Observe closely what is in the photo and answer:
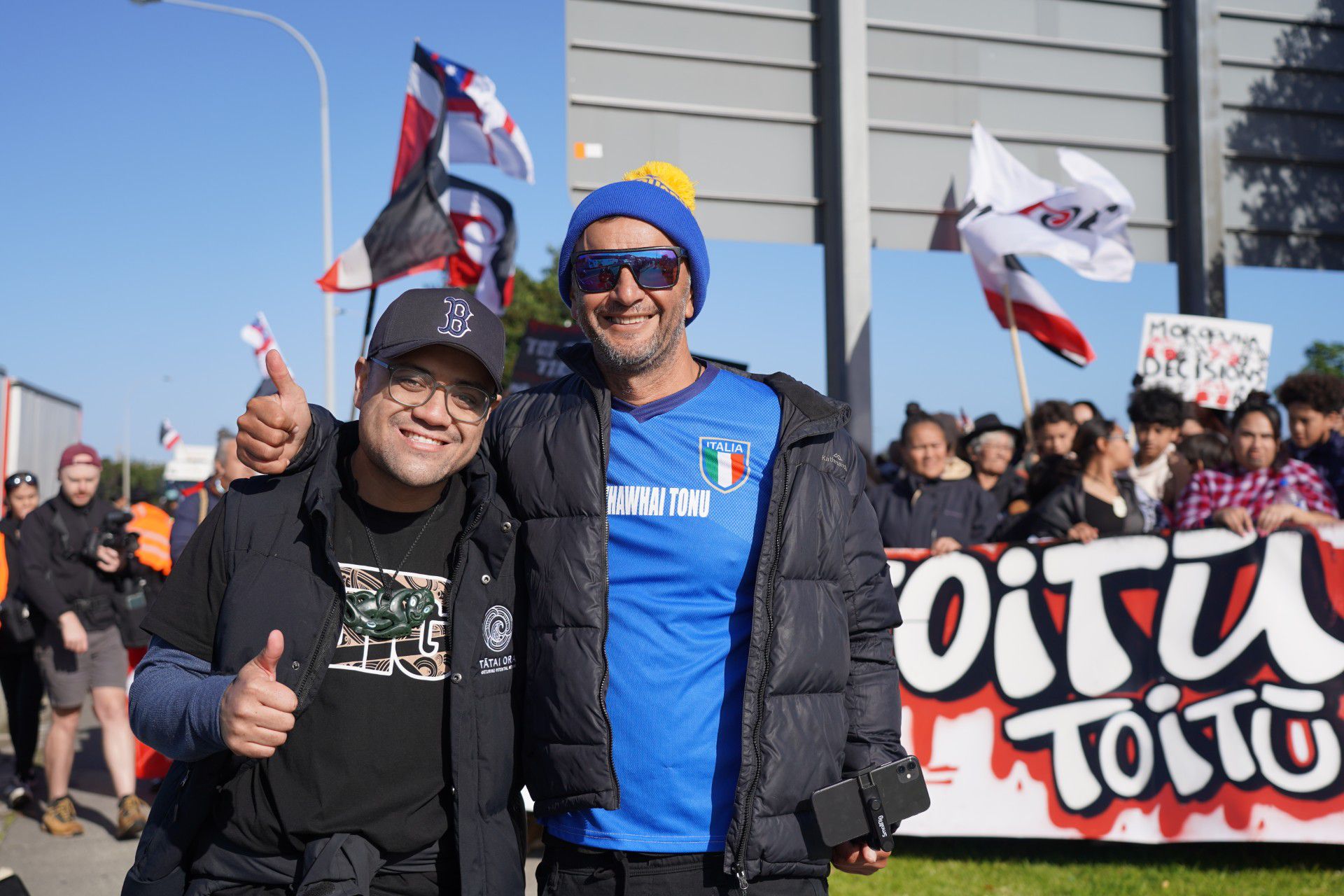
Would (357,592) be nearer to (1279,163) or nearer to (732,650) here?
(732,650)

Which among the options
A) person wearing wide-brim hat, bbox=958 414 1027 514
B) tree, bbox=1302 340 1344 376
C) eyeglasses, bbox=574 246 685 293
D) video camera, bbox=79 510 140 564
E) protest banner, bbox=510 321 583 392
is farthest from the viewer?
tree, bbox=1302 340 1344 376

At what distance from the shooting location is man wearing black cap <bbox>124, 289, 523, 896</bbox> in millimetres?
2119

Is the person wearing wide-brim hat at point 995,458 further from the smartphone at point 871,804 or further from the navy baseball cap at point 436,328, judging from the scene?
the navy baseball cap at point 436,328

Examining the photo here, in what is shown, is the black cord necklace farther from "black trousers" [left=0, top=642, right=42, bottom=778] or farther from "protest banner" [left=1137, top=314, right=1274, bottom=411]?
"protest banner" [left=1137, top=314, right=1274, bottom=411]

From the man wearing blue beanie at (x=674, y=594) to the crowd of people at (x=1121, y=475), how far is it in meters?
3.25

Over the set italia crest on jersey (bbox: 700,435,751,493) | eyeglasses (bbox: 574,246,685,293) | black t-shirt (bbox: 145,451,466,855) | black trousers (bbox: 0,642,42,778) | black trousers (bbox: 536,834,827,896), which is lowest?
black trousers (bbox: 0,642,42,778)

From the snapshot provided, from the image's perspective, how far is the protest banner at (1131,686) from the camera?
17.0 ft

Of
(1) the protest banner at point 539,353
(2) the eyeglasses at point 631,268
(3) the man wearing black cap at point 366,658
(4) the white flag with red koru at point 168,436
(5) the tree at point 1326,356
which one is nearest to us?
(3) the man wearing black cap at point 366,658

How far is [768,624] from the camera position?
235cm

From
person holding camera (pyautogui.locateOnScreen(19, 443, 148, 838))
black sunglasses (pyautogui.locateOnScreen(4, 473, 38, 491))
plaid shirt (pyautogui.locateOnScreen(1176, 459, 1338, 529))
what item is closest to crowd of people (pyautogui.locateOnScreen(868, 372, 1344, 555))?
plaid shirt (pyautogui.locateOnScreen(1176, 459, 1338, 529))

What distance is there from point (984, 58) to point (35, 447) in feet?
49.9

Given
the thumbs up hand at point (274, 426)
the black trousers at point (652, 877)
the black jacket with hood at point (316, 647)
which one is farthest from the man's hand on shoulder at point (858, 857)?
the thumbs up hand at point (274, 426)

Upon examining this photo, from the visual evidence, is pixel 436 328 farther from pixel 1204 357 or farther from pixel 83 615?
pixel 1204 357

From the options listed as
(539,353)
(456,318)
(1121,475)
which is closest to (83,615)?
(539,353)
